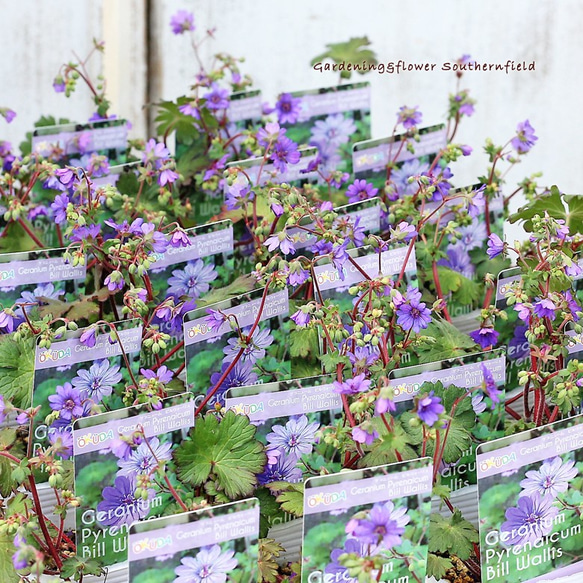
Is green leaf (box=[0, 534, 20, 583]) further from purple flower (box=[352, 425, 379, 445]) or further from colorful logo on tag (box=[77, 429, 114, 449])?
purple flower (box=[352, 425, 379, 445])

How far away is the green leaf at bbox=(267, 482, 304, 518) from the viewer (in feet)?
3.81

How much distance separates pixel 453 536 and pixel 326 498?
0.27 metres

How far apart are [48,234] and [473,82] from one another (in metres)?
1.51

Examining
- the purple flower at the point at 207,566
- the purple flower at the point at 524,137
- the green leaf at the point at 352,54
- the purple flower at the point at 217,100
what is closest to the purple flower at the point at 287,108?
the purple flower at the point at 217,100

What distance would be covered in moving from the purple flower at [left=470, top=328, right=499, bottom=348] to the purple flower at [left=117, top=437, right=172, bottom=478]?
55cm

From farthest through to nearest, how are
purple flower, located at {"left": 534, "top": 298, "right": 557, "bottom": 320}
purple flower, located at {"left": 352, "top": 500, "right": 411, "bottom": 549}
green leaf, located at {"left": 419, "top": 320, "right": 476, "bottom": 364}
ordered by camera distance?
green leaf, located at {"left": 419, "top": 320, "right": 476, "bottom": 364} < purple flower, located at {"left": 534, "top": 298, "right": 557, "bottom": 320} < purple flower, located at {"left": 352, "top": 500, "right": 411, "bottom": 549}

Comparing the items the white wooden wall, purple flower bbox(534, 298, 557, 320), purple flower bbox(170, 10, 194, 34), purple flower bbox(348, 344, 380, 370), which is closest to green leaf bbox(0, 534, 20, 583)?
purple flower bbox(348, 344, 380, 370)

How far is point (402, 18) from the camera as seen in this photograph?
2.75 m

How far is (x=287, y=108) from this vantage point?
1952mm

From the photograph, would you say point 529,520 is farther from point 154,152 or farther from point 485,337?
point 154,152

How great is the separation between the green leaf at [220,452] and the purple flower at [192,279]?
341 millimetres

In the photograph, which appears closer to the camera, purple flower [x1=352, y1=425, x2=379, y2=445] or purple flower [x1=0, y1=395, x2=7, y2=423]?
purple flower [x1=352, y1=425, x2=379, y2=445]

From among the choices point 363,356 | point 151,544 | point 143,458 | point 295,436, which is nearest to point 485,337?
point 363,356

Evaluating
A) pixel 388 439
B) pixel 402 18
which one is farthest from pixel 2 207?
pixel 402 18
